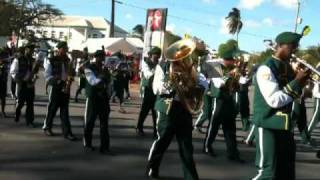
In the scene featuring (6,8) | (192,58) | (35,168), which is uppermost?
(6,8)

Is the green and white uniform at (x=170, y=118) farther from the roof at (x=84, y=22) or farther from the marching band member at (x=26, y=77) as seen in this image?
the roof at (x=84, y=22)

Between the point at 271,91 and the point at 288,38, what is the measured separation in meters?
0.59

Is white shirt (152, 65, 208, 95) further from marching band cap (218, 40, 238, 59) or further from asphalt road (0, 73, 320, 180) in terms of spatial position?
marching band cap (218, 40, 238, 59)

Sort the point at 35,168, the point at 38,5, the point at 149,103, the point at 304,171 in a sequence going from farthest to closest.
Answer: the point at 38,5
the point at 149,103
the point at 304,171
the point at 35,168

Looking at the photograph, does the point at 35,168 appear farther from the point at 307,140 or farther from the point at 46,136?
the point at 307,140

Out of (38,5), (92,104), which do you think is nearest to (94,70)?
(92,104)

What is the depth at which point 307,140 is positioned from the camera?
12.7m

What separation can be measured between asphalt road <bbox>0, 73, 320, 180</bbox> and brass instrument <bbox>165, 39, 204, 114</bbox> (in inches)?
50.5

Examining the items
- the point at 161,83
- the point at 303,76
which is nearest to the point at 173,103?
the point at 161,83

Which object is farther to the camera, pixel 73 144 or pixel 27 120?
pixel 27 120

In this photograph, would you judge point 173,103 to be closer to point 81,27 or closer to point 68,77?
point 68,77

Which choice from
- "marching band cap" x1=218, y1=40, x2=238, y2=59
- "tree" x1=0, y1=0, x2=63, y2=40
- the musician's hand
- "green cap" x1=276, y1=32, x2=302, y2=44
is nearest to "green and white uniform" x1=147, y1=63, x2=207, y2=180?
"green cap" x1=276, y1=32, x2=302, y2=44

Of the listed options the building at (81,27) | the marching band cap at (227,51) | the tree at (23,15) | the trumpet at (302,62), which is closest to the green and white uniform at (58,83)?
the marching band cap at (227,51)

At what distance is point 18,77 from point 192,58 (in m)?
6.26
